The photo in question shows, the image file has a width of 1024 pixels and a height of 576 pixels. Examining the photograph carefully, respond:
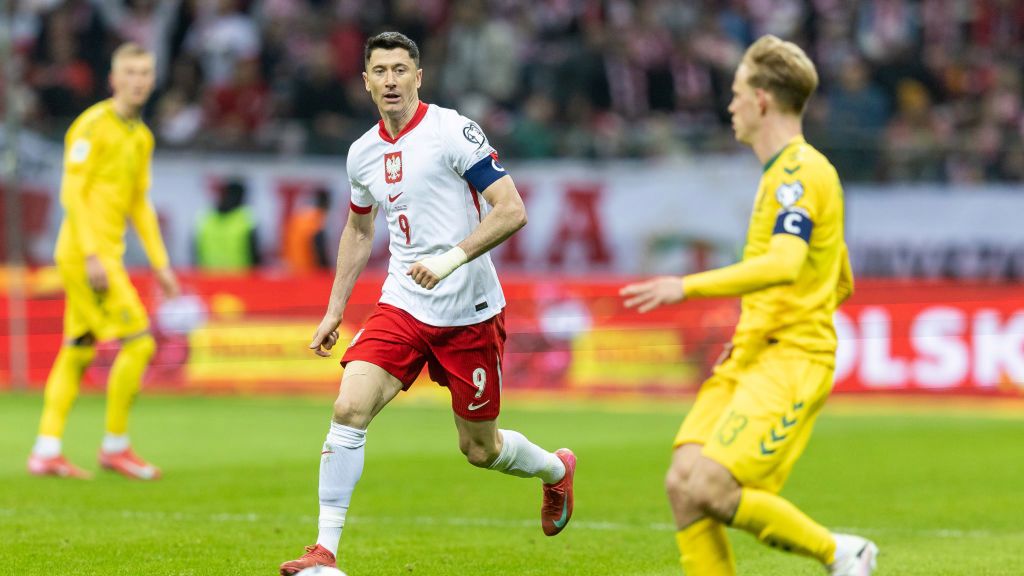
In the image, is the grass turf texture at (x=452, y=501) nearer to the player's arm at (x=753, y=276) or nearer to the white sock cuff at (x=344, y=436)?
the white sock cuff at (x=344, y=436)

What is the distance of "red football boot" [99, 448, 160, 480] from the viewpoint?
36.2ft

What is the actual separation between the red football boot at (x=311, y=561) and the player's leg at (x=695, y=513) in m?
1.68

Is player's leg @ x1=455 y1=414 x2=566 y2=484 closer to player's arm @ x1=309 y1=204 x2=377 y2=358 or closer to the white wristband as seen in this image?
player's arm @ x1=309 y1=204 x2=377 y2=358

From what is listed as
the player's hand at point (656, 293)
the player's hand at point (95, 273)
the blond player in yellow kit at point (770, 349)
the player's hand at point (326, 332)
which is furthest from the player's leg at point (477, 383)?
the player's hand at point (95, 273)

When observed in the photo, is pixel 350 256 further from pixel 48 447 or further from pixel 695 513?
pixel 48 447

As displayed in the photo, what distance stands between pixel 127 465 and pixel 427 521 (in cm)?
277

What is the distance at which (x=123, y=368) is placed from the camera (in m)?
11.1

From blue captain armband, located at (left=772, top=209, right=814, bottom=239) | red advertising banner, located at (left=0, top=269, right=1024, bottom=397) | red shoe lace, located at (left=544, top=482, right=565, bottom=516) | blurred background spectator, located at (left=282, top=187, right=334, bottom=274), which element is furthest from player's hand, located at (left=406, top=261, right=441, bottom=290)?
blurred background spectator, located at (left=282, top=187, right=334, bottom=274)

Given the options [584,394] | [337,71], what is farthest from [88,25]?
[584,394]

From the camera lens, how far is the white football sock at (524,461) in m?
7.92

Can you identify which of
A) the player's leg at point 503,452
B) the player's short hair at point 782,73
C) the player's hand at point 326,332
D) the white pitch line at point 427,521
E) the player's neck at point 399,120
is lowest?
the white pitch line at point 427,521

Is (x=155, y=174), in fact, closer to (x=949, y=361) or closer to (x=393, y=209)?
(x=949, y=361)

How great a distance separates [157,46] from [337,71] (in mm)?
2497

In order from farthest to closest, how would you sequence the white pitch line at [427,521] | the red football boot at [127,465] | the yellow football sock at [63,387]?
1. the yellow football sock at [63,387]
2. the red football boot at [127,465]
3. the white pitch line at [427,521]
